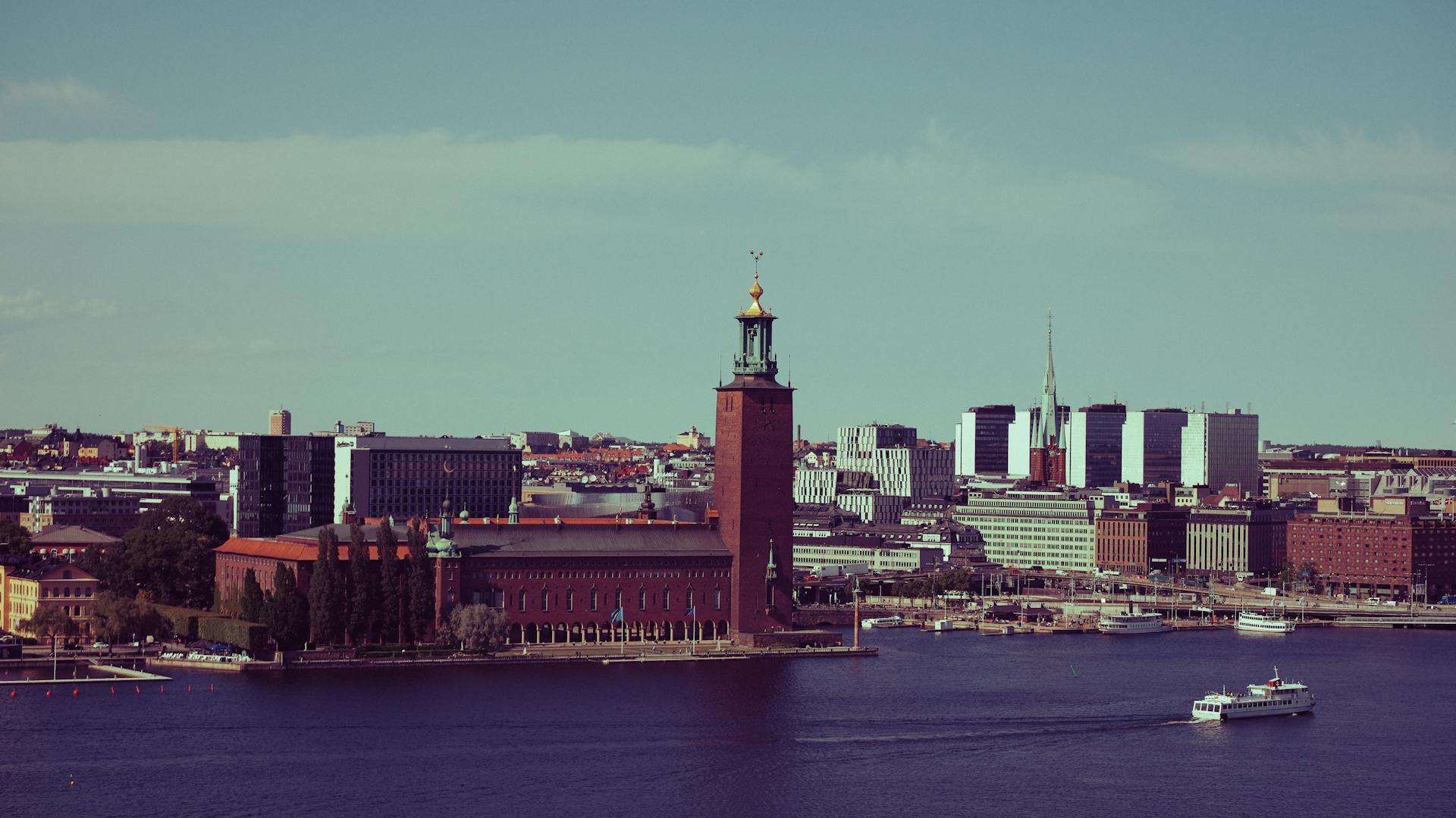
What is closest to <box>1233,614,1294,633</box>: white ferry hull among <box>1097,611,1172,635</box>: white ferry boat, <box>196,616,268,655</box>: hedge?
<box>1097,611,1172,635</box>: white ferry boat

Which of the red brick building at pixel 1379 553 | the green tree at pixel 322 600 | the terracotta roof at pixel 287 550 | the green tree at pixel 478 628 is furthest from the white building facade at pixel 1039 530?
the green tree at pixel 322 600

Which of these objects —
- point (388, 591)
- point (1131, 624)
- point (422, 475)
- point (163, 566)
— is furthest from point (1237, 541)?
point (388, 591)

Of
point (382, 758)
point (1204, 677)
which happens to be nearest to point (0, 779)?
point (382, 758)

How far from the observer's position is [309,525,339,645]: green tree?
9756cm

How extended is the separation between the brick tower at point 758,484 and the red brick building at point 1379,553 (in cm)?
6301

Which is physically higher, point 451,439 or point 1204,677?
point 451,439

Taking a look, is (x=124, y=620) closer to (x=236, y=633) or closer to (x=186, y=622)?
(x=186, y=622)

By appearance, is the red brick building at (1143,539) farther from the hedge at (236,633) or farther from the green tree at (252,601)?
the hedge at (236,633)

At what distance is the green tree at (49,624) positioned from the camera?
9931 centimetres

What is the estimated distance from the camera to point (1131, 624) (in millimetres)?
130875

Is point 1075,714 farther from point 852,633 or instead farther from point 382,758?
point 852,633

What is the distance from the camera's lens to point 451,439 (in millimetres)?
154250

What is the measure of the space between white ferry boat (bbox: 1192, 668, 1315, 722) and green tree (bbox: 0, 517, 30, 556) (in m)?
55.3

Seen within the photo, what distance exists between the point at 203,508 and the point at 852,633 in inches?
1253
